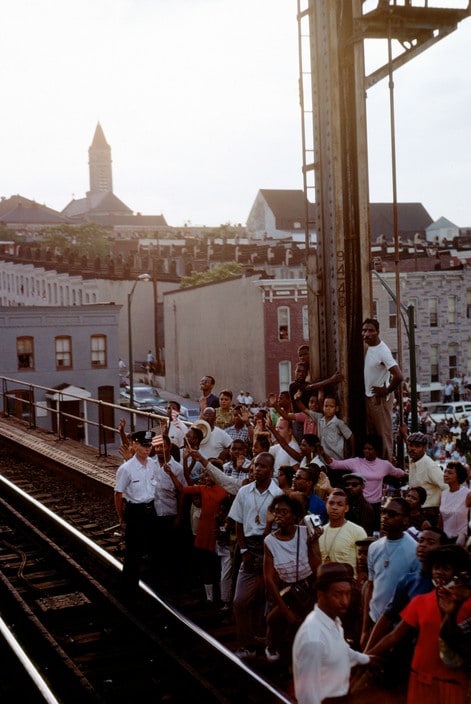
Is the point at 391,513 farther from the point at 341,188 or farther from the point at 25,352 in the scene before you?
the point at 25,352

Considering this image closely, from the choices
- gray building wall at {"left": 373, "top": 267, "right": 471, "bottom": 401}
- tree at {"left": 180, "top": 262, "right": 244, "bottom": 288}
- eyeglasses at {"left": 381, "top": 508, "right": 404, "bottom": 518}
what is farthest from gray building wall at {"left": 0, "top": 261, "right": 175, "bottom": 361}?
eyeglasses at {"left": 381, "top": 508, "right": 404, "bottom": 518}

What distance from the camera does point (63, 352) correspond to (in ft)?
154

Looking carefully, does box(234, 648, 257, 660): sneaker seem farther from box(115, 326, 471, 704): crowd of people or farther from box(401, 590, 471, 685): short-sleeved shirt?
box(401, 590, 471, 685): short-sleeved shirt

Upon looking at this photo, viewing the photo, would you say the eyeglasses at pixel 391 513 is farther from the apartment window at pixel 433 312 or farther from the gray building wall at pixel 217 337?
the apartment window at pixel 433 312

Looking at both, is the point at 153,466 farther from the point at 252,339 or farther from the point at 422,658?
the point at 252,339

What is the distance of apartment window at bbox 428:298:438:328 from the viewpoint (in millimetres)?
53531

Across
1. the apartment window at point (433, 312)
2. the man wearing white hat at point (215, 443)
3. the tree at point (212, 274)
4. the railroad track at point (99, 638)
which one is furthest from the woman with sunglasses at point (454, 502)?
the tree at point (212, 274)

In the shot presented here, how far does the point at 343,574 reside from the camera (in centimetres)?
478

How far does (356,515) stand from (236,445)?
5.05 ft

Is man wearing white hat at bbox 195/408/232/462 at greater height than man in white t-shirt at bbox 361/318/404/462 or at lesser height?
lesser

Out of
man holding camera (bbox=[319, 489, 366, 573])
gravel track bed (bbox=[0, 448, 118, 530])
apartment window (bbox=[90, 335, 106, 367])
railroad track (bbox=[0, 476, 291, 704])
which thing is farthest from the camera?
apartment window (bbox=[90, 335, 106, 367])

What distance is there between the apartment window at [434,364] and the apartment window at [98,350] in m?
19.4

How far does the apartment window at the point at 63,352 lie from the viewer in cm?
4669

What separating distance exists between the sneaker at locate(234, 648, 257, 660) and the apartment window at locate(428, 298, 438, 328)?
4732cm
